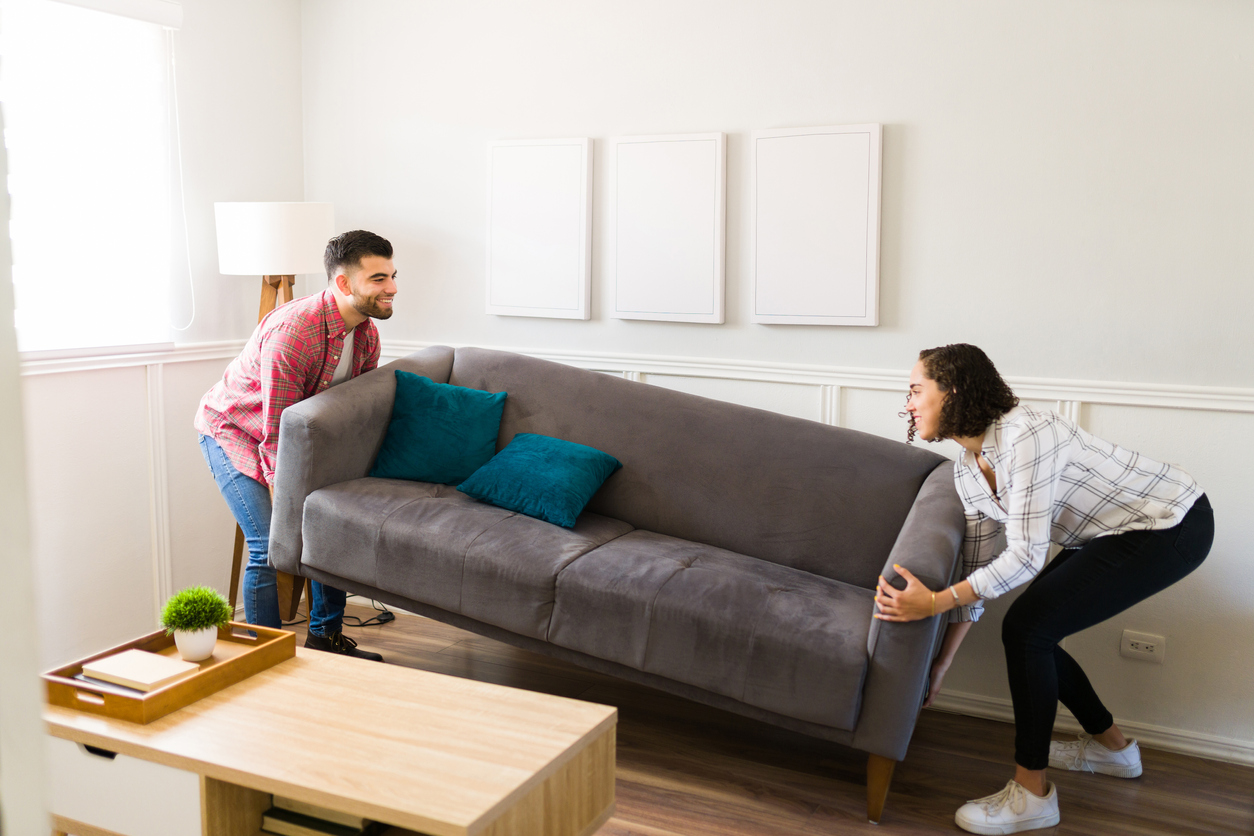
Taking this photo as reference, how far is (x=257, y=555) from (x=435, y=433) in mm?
712

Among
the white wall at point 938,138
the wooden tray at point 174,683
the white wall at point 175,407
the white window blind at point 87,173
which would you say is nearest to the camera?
the wooden tray at point 174,683

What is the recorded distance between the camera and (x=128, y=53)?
134 inches

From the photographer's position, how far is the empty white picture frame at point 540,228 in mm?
3629

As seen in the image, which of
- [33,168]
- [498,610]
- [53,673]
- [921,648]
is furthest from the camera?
[33,168]

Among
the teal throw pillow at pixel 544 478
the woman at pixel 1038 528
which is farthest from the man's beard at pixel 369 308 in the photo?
the woman at pixel 1038 528

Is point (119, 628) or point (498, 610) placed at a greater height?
point (498, 610)

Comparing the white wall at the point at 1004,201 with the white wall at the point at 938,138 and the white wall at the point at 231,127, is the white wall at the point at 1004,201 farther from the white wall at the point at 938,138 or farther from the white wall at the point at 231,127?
the white wall at the point at 231,127

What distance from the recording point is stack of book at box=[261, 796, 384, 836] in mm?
1812

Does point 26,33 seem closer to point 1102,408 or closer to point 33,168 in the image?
point 33,168

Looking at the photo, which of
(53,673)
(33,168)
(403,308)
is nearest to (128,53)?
(33,168)

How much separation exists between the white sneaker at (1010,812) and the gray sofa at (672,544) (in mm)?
229

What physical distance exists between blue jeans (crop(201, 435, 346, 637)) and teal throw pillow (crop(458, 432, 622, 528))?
67 cm

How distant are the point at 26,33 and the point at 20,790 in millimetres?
3597

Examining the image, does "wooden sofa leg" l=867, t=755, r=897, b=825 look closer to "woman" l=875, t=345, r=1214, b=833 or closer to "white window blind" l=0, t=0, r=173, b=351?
"woman" l=875, t=345, r=1214, b=833
